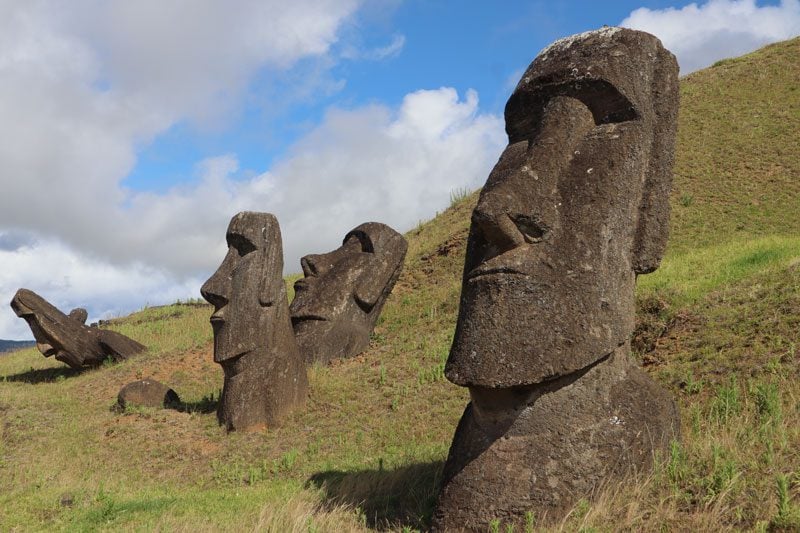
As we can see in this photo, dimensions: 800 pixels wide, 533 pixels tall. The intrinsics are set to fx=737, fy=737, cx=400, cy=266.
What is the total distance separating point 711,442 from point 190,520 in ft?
12.5

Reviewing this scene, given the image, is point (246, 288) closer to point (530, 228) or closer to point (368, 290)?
point (368, 290)

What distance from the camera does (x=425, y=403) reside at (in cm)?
971

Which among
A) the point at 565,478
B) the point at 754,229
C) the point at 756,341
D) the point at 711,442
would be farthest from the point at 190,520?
the point at 754,229

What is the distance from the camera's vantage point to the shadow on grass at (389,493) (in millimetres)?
5316

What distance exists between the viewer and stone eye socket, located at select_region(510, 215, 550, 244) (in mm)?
4855

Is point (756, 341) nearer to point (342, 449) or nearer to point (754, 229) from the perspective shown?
point (342, 449)

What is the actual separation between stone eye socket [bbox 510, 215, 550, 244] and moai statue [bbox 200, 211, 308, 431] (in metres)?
6.14

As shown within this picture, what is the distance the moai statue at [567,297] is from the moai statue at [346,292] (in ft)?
27.3

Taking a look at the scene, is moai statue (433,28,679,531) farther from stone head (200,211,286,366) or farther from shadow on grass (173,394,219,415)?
shadow on grass (173,394,219,415)

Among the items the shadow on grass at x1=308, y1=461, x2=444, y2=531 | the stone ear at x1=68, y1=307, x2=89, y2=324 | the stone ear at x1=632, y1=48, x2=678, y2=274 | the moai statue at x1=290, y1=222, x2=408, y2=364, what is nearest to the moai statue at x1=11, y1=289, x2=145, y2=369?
the stone ear at x1=68, y1=307, x2=89, y2=324

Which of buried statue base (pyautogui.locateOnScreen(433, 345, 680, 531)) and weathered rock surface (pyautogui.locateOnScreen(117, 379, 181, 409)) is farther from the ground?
weathered rock surface (pyautogui.locateOnScreen(117, 379, 181, 409))

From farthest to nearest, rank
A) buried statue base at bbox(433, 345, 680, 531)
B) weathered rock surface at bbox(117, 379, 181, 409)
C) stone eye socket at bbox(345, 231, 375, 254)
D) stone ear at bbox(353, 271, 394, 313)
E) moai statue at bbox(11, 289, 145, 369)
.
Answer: moai statue at bbox(11, 289, 145, 369)
stone eye socket at bbox(345, 231, 375, 254)
stone ear at bbox(353, 271, 394, 313)
weathered rock surface at bbox(117, 379, 181, 409)
buried statue base at bbox(433, 345, 680, 531)

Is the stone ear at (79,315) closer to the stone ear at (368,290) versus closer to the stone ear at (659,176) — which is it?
the stone ear at (368,290)

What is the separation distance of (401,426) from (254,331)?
2.59 m
